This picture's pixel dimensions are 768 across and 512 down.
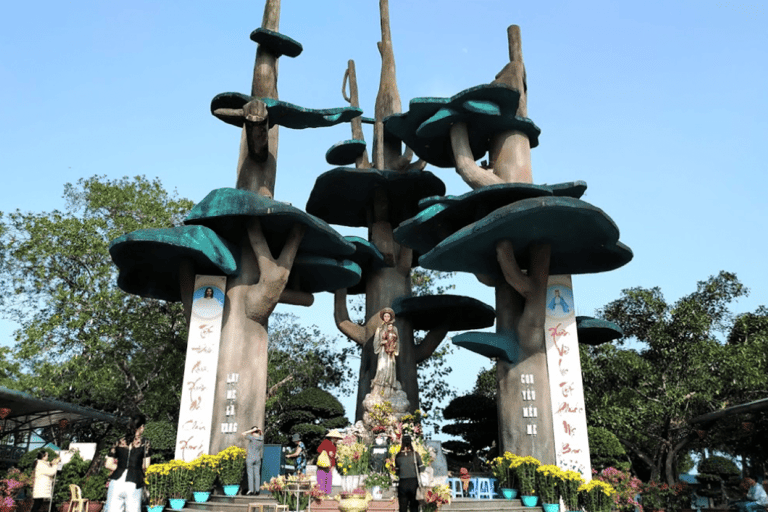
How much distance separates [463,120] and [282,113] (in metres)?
4.66

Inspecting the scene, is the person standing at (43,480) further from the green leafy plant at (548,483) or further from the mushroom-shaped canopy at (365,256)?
the mushroom-shaped canopy at (365,256)

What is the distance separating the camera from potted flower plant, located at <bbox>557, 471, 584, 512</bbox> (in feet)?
38.2

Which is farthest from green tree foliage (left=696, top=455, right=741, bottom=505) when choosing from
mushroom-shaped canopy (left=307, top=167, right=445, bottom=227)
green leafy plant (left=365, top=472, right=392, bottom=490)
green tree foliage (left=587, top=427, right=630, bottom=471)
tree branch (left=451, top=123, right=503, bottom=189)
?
green leafy plant (left=365, top=472, right=392, bottom=490)

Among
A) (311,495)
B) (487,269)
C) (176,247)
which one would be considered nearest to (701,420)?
(487,269)

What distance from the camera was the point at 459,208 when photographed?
15547 mm

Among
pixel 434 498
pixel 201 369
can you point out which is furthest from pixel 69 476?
pixel 434 498

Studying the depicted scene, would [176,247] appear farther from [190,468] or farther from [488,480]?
[488,480]

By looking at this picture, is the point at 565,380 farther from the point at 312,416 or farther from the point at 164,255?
the point at 312,416

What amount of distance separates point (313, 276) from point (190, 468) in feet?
21.6

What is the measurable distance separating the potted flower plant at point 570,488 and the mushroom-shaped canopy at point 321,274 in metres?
7.68

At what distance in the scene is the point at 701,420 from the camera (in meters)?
16.8

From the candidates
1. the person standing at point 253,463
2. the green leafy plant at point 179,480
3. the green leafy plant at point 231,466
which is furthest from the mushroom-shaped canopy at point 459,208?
the green leafy plant at point 179,480

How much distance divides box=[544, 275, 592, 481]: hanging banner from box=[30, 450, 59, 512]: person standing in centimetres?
973

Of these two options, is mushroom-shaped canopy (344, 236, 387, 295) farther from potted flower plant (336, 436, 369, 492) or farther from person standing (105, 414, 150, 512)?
person standing (105, 414, 150, 512)
